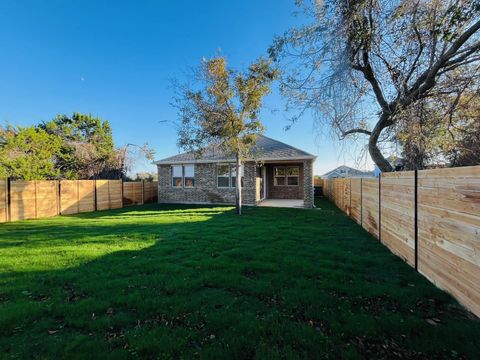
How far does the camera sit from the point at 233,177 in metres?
14.2

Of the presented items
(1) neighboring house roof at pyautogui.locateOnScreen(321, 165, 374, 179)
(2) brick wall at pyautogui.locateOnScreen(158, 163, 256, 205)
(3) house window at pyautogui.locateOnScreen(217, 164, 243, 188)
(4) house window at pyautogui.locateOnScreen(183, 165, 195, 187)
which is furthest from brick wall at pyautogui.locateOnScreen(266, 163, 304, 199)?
(4) house window at pyautogui.locateOnScreen(183, 165, 195, 187)

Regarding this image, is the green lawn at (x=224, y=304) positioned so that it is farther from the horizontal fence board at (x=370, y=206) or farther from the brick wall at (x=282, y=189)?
the brick wall at (x=282, y=189)

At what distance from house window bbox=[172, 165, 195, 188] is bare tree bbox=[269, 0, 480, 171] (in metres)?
11.1

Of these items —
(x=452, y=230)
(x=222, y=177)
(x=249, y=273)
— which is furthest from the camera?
(x=222, y=177)

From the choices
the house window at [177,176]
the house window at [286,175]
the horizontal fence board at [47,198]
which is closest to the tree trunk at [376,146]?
the house window at [286,175]

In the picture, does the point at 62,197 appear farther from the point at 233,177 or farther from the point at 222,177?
the point at 233,177

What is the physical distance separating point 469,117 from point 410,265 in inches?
138

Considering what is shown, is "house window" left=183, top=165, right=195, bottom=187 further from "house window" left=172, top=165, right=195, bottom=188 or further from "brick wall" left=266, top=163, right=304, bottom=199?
"brick wall" left=266, top=163, right=304, bottom=199

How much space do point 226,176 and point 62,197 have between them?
878 cm

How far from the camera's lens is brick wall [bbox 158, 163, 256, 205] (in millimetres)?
13492

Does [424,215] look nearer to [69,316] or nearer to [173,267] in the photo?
[173,267]

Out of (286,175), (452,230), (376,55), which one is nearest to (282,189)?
(286,175)

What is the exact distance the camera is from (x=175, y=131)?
1005cm

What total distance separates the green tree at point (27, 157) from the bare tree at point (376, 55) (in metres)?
13.7
